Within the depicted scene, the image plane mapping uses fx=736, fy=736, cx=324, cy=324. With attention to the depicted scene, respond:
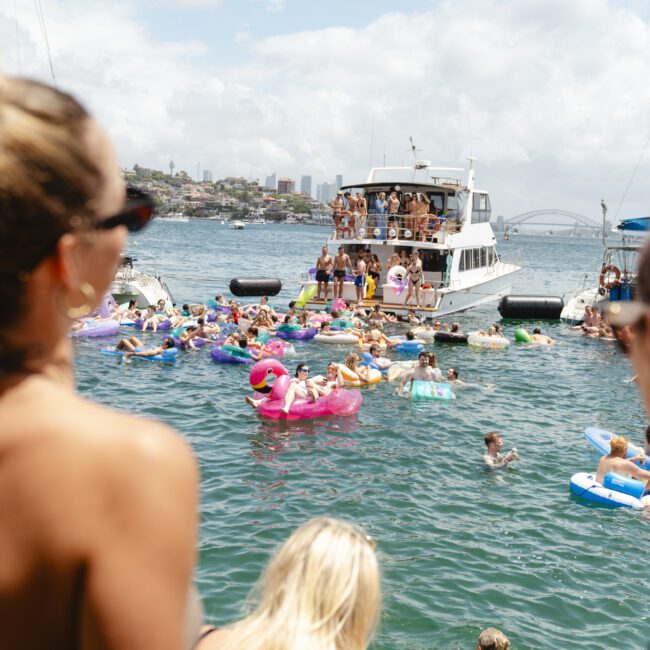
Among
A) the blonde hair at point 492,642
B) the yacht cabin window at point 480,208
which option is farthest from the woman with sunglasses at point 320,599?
the yacht cabin window at point 480,208

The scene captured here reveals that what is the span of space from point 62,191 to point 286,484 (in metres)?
9.67

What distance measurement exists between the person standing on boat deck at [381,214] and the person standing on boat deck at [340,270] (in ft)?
6.95

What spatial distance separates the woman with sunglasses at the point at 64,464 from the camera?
0.97 metres

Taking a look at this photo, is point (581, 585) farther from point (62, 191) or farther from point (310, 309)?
point (310, 309)

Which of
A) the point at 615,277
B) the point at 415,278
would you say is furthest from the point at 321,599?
the point at 615,277

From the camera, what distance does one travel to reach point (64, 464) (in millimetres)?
966

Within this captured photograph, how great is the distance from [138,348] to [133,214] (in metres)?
18.1

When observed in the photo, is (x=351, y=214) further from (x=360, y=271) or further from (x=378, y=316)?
(x=378, y=316)

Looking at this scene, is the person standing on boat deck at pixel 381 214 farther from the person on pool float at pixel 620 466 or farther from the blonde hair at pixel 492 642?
the blonde hair at pixel 492 642

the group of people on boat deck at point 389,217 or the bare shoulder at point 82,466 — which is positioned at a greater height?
the group of people on boat deck at point 389,217

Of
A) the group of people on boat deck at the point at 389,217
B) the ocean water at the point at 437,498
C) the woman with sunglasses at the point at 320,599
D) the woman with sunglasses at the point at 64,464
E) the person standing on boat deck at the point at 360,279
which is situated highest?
the group of people on boat deck at the point at 389,217

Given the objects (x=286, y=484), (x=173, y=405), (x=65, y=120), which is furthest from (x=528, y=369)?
(x=65, y=120)

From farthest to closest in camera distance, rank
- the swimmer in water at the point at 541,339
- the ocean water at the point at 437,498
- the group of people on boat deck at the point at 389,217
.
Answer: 1. the group of people on boat deck at the point at 389,217
2. the swimmer in water at the point at 541,339
3. the ocean water at the point at 437,498

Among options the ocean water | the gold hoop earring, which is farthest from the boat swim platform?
the gold hoop earring
